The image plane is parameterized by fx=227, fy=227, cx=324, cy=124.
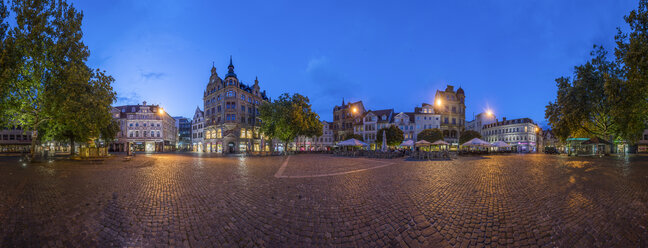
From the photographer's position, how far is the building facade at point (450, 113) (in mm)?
59062

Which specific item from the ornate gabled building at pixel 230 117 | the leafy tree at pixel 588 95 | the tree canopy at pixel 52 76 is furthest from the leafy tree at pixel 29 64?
the leafy tree at pixel 588 95

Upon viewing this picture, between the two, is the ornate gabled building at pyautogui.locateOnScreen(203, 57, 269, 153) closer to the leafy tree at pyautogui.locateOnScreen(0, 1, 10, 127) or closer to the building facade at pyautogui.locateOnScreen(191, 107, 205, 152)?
the building facade at pyautogui.locateOnScreen(191, 107, 205, 152)

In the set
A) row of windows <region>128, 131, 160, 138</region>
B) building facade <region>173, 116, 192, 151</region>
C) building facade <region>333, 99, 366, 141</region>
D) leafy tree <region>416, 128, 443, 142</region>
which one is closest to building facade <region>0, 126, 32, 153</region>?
row of windows <region>128, 131, 160, 138</region>

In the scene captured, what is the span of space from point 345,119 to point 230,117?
33627mm

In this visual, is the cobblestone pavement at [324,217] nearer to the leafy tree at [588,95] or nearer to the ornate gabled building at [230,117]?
the leafy tree at [588,95]

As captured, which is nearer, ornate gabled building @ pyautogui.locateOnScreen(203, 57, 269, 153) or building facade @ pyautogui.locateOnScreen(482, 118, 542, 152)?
ornate gabled building @ pyautogui.locateOnScreen(203, 57, 269, 153)

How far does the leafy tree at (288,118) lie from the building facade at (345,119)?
29.0 metres

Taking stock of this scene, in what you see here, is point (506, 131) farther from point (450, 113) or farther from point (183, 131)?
point (183, 131)

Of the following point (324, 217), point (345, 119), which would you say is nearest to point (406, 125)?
point (345, 119)

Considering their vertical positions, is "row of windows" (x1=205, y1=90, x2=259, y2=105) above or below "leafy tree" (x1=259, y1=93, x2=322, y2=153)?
above

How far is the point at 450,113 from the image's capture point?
59.7 metres

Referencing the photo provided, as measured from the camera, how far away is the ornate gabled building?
5028cm

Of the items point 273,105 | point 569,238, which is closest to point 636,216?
point 569,238

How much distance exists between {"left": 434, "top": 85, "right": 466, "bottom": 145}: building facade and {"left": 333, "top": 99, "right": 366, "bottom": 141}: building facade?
68.3 ft
